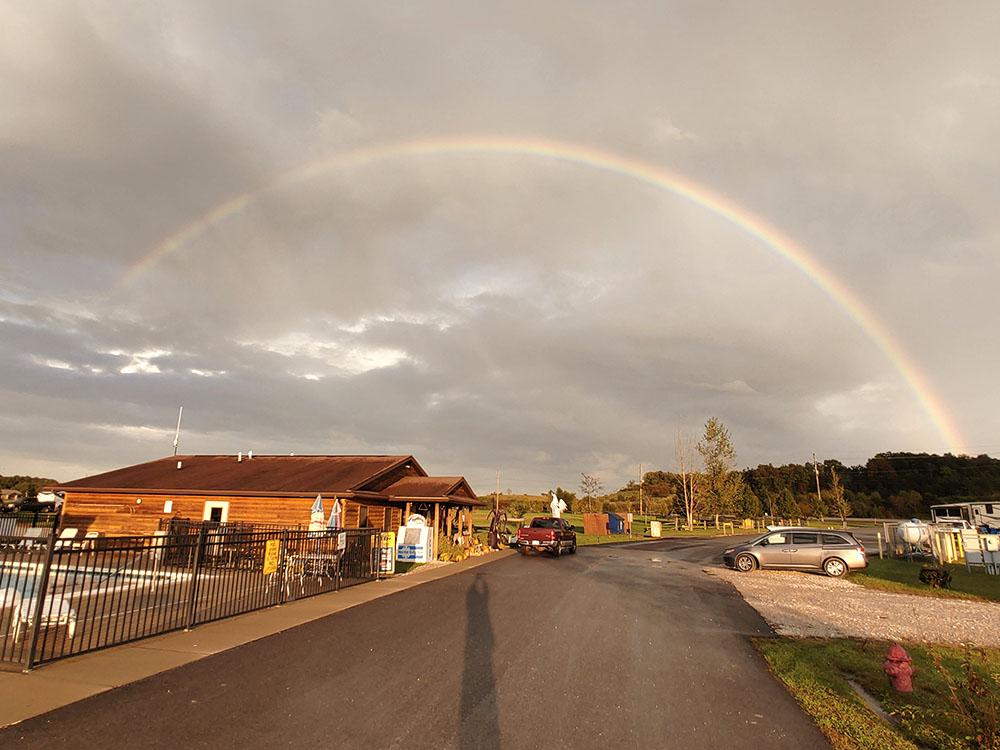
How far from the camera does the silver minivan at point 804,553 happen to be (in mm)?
19719

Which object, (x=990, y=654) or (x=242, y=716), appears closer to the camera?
(x=242, y=716)

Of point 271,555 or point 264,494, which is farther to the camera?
point 264,494

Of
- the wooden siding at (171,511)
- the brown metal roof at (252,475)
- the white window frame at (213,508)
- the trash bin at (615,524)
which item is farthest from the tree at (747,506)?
the white window frame at (213,508)

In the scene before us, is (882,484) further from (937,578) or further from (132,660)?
(132,660)

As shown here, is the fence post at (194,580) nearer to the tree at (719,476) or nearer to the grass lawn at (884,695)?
the grass lawn at (884,695)

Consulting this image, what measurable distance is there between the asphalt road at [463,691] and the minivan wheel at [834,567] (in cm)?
1089

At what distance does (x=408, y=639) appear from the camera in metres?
8.80

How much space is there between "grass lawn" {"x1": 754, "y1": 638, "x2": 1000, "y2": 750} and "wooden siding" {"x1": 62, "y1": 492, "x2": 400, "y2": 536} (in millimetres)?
17990

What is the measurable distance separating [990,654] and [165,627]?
Answer: 13.3m

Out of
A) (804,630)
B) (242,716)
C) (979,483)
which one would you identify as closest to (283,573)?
(242,716)

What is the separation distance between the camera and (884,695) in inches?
266

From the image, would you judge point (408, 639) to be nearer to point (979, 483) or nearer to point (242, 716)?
point (242, 716)

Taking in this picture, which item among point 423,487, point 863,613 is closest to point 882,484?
point 423,487

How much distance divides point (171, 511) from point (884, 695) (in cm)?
2658
